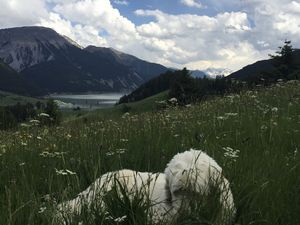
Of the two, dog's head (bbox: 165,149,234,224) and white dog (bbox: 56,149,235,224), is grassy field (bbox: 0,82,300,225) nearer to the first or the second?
white dog (bbox: 56,149,235,224)

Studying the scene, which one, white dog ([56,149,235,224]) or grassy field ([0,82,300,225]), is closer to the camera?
white dog ([56,149,235,224])

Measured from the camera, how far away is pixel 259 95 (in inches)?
529

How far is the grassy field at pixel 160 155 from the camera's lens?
4.30 metres

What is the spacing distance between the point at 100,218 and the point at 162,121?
5812mm

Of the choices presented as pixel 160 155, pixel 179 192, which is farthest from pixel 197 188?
pixel 160 155

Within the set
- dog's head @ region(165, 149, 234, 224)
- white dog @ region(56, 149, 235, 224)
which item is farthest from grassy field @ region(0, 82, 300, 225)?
dog's head @ region(165, 149, 234, 224)

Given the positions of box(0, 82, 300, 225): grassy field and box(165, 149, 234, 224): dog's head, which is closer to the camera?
box(165, 149, 234, 224): dog's head

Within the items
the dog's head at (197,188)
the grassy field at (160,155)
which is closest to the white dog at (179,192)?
the dog's head at (197,188)

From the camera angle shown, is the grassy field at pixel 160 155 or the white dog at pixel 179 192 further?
the grassy field at pixel 160 155

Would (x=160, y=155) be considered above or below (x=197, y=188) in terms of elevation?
below

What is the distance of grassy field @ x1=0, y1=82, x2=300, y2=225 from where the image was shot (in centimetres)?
430

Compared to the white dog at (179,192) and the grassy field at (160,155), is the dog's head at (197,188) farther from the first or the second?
the grassy field at (160,155)

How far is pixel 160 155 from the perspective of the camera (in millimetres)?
6727

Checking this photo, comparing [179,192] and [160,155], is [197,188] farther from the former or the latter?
[160,155]
